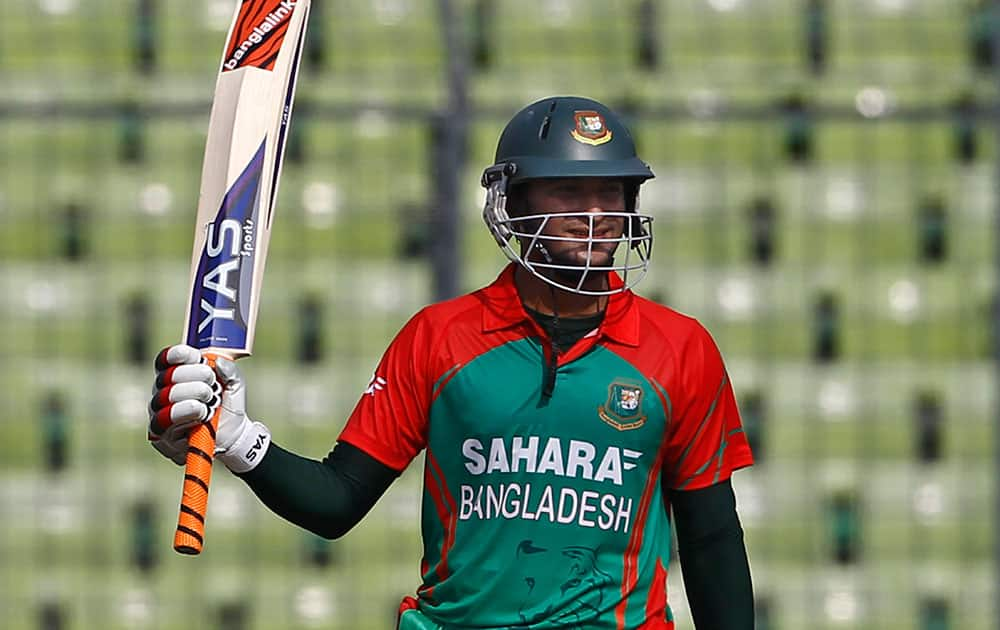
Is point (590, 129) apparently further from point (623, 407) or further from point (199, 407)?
point (199, 407)

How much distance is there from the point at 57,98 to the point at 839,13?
8.17 ft

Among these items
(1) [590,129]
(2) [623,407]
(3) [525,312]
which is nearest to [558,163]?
(1) [590,129]

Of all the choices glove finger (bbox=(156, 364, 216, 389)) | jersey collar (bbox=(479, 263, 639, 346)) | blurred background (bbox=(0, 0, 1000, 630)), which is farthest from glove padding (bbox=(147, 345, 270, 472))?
blurred background (bbox=(0, 0, 1000, 630))

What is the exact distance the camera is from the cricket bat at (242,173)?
8.46 feet

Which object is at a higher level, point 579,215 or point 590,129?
point 590,129

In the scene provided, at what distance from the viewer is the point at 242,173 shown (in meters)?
2.66

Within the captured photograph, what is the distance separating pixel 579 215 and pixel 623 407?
29 cm

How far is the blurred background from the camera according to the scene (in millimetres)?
4961

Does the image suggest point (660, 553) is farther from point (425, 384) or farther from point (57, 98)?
point (57, 98)

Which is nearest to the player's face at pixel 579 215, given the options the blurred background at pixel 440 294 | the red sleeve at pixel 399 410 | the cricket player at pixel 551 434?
the cricket player at pixel 551 434

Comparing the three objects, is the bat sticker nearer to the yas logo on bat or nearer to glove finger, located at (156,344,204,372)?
the yas logo on bat

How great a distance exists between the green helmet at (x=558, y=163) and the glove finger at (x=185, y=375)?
48 cm

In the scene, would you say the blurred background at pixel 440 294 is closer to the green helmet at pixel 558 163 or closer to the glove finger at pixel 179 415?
the green helmet at pixel 558 163

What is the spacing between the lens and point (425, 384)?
2574 mm
